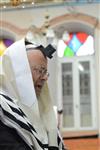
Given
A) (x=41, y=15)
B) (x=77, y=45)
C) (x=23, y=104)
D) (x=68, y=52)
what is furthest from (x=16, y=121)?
(x=68, y=52)

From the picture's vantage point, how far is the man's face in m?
2.07

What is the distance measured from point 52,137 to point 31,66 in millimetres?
443

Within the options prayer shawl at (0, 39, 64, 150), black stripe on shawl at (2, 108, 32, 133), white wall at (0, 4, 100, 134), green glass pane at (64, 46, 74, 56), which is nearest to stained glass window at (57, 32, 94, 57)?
green glass pane at (64, 46, 74, 56)

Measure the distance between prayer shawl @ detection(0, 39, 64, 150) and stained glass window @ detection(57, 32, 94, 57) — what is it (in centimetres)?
1276

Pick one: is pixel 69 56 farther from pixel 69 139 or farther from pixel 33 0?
pixel 33 0

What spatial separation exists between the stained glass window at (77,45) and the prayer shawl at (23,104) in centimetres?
1276

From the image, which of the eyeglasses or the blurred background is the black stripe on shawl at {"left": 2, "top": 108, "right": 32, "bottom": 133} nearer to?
the eyeglasses

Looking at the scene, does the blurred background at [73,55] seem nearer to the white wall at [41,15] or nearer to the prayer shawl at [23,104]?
the white wall at [41,15]

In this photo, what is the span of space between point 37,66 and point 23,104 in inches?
9.6

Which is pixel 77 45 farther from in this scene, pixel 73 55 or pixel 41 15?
pixel 41 15

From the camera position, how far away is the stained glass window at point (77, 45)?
589 inches

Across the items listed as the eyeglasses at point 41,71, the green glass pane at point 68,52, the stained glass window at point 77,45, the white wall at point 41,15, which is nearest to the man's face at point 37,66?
the eyeglasses at point 41,71

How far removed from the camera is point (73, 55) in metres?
15.2

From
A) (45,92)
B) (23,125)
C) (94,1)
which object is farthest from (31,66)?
(94,1)
